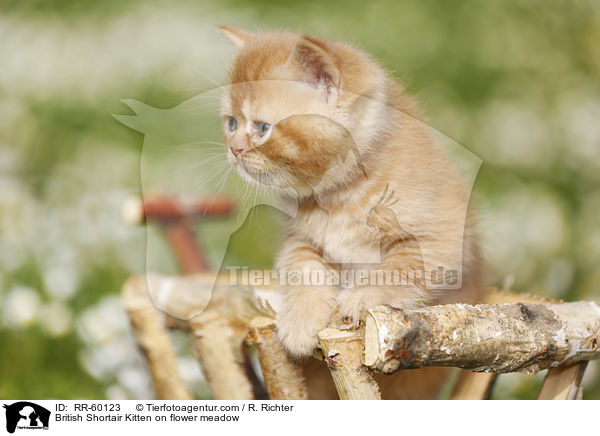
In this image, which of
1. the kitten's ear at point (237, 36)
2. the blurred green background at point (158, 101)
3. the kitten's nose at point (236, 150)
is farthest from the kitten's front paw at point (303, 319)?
the blurred green background at point (158, 101)

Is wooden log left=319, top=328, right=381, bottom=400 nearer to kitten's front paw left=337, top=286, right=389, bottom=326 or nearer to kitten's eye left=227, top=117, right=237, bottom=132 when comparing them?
kitten's front paw left=337, top=286, right=389, bottom=326

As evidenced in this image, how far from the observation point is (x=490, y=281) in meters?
1.36

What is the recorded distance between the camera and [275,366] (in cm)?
115

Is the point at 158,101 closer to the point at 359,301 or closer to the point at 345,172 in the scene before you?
the point at 345,172

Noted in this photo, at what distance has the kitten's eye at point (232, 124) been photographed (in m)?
1.09

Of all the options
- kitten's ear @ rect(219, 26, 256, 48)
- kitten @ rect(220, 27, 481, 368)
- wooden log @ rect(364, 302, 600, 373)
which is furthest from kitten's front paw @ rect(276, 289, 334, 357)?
kitten's ear @ rect(219, 26, 256, 48)

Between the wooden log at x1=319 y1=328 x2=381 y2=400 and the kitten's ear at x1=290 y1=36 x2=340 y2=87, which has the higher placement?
the kitten's ear at x1=290 y1=36 x2=340 y2=87

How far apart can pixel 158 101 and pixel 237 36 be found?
860mm

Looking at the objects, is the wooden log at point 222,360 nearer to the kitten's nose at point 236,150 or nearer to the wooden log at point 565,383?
the kitten's nose at point 236,150

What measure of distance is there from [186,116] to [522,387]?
1234 mm

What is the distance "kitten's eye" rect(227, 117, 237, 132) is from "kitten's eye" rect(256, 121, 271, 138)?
7 cm

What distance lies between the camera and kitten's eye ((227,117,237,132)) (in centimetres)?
109

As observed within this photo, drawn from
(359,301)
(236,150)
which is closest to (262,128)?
(236,150)

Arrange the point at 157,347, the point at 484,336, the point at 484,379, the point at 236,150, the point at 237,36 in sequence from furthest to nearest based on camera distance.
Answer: the point at 157,347 < the point at 484,379 < the point at 237,36 < the point at 236,150 < the point at 484,336
